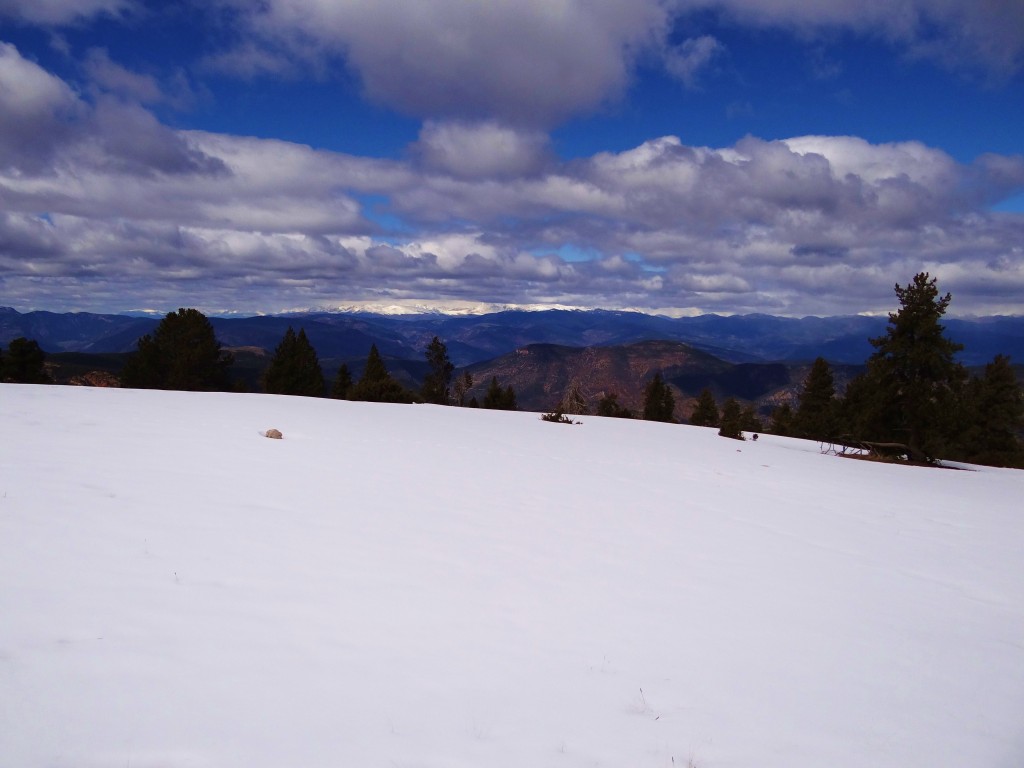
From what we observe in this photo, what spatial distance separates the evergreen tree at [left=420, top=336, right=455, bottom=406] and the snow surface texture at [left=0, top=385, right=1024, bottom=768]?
50.0 m

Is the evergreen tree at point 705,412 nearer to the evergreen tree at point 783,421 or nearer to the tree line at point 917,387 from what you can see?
the evergreen tree at point 783,421

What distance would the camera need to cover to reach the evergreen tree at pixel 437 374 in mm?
58438

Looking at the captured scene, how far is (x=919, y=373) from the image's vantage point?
1828 cm

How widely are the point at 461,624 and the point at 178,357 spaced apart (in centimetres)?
4774

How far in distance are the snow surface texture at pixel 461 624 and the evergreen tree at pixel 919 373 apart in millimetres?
11252

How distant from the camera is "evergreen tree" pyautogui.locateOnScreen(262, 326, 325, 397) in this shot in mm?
51938

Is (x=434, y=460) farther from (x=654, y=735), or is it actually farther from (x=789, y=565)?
(x=654, y=735)

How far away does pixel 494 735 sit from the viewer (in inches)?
111

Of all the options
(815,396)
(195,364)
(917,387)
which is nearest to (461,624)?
(917,387)

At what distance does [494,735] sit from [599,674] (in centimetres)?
92

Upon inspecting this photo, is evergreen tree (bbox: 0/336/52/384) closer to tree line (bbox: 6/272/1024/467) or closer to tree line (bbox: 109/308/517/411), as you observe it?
tree line (bbox: 6/272/1024/467)

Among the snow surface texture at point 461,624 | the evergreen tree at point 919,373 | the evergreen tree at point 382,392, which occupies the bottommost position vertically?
the snow surface texture at point 461,624

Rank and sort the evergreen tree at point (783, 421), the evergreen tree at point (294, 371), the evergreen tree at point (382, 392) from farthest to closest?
the evergreen tree at point (783, 421) → the evergreen tree at point (294, 371) → the evergreen tree at point (382, 392)

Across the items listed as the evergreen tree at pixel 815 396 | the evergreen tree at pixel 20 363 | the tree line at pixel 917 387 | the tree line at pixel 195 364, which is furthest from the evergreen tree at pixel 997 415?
the evergreen tree at pixel 20 363
